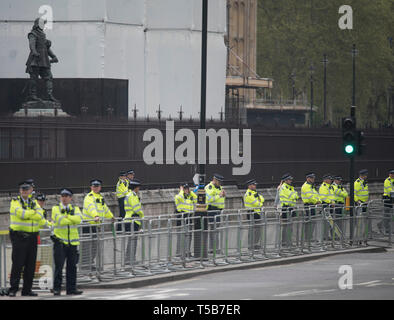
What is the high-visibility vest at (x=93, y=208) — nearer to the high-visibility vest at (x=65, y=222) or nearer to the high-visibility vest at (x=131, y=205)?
the high-visibility vest at (x=131, y=205)

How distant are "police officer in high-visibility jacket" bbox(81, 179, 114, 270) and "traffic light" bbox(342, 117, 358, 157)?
8.53 meters

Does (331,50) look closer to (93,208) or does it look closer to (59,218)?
(93,208)

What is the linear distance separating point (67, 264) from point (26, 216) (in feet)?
4.00

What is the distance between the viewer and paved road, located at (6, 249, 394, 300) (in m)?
21.9

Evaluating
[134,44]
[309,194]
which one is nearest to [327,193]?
[309,194]

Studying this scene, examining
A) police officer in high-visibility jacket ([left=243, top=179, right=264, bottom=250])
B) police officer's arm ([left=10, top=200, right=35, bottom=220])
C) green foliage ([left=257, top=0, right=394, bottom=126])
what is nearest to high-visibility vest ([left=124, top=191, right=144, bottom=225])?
police officer in high-visibility jacket ([left=243, top=179, right=264, bottom=250])

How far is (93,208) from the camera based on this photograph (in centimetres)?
2559

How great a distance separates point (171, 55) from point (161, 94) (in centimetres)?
186

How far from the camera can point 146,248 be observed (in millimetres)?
25672

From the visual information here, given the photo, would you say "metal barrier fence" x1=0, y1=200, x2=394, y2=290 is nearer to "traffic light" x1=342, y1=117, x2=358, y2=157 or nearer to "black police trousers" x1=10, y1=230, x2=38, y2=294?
"black police trousers" x1=10, y1=230, x2=38, y2=294

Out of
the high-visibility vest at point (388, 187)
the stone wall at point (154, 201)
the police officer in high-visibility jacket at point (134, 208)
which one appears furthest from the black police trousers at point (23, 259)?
the high-visibility vest at point (388, 187)
